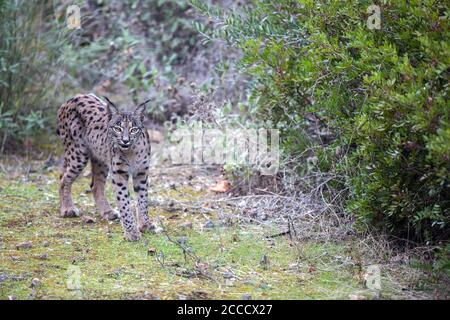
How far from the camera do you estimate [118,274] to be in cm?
675

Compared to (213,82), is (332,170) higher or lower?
lower

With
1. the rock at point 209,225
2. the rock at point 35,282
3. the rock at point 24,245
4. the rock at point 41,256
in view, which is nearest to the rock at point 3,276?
the rock at point 35,282

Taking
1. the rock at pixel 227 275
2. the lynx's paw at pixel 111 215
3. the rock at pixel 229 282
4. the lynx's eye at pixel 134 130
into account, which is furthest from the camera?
the lynx's paw at pixel 111 215

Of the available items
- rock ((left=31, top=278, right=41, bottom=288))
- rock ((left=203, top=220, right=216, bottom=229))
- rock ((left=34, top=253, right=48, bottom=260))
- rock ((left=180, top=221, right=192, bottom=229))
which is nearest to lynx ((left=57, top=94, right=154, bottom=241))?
rock ((left=180, top=221, right=192, bottom=229))

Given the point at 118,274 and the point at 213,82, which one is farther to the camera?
the point at 213,82

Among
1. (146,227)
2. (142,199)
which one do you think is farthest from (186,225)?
(142,199)

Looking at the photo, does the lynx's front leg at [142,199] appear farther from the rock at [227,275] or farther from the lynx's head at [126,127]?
the rock at [227,275]

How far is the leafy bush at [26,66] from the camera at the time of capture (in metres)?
11.2

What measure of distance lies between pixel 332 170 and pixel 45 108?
18.8 feet

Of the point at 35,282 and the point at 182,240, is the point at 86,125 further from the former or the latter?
the point at 35,282

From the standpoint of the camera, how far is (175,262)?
7102 millimetres

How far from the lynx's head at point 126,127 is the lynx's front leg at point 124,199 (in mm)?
266

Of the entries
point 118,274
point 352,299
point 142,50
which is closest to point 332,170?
point 352,299
